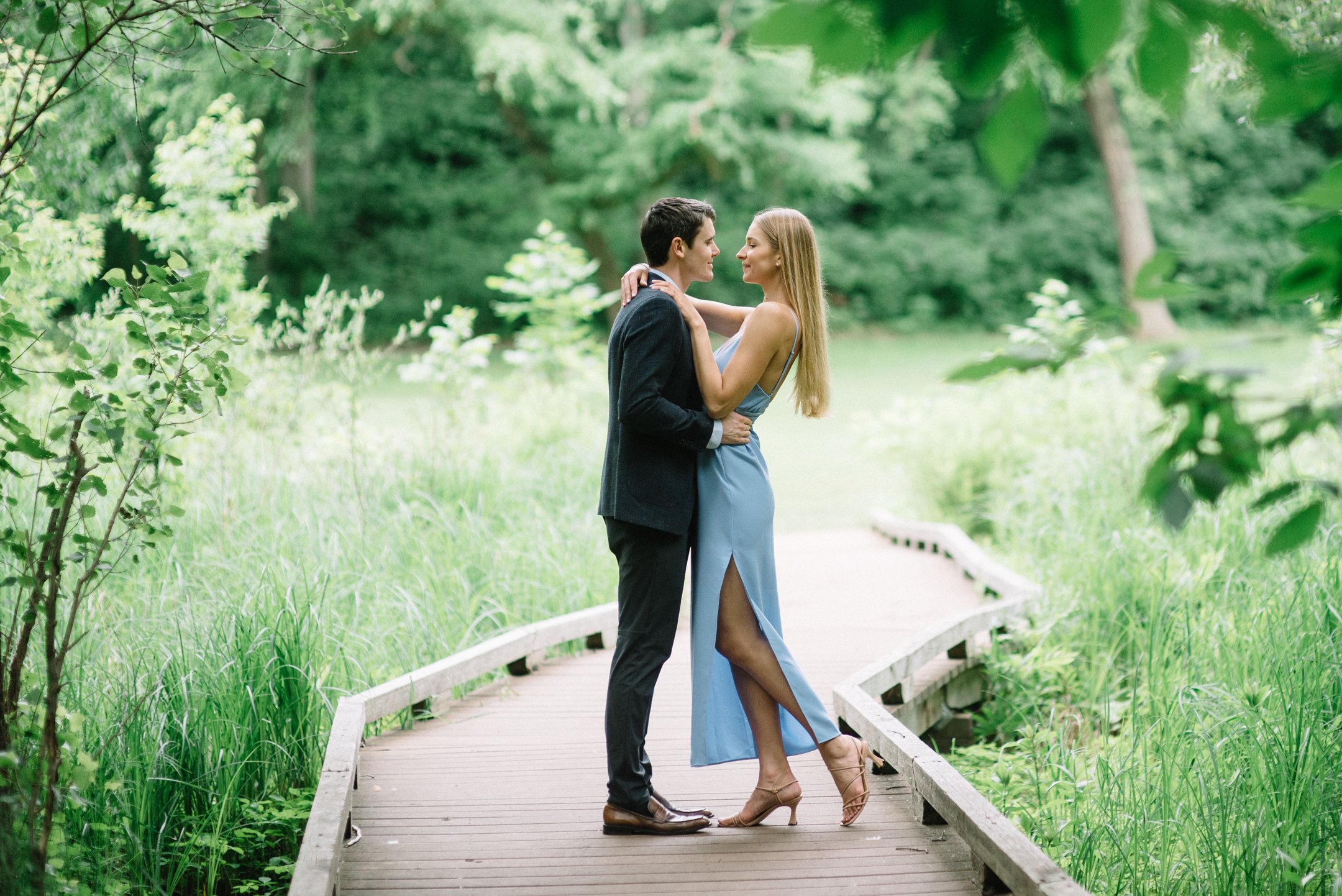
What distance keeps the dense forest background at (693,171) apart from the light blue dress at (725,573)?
1932 cm

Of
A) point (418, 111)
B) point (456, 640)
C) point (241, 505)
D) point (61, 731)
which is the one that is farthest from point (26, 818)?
point (418, 111)

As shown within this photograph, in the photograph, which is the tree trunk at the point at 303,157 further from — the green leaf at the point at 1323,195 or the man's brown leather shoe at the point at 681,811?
the green leaf at the point at 1323,195

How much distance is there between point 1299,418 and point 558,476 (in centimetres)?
767

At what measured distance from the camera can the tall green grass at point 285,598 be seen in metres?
4.00

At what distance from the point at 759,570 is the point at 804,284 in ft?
3.03

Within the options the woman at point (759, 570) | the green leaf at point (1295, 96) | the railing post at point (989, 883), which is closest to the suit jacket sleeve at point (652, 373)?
the woman at point (759, 570)

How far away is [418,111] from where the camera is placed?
29.8m

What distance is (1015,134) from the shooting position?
1736 mm

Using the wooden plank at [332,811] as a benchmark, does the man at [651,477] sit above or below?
above

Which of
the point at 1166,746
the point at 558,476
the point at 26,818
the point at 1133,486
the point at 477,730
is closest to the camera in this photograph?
the point at 26,818

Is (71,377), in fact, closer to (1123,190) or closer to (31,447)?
(31,447)

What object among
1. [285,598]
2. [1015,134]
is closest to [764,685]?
[285,598]

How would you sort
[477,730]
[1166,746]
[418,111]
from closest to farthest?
[1166,746] < [477,730] < [418,111]

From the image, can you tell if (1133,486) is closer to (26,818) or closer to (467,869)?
(467,869)
